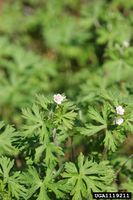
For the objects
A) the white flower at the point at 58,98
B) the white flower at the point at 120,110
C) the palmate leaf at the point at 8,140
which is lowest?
the palmate leaf at the point at 8,140

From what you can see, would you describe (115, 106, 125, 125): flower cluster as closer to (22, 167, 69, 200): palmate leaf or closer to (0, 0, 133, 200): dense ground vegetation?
(0, 0, 133, 200): dense ground vegetation

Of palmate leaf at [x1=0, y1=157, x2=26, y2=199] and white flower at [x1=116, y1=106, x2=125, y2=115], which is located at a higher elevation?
white flower at [x1=116, y1=106, x2=125, y2=115]

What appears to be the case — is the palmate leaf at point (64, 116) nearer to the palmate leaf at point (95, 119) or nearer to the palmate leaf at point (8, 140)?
the palmate leaf at point (95, 119)

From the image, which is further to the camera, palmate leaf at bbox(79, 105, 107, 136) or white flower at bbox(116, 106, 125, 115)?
palmate leaf at bbox(79, 105, 107, 136)

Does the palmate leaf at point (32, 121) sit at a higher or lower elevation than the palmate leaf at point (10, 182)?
higher

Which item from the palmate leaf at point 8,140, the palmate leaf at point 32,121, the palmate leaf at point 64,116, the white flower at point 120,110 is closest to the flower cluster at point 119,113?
the white flower at point 120,110

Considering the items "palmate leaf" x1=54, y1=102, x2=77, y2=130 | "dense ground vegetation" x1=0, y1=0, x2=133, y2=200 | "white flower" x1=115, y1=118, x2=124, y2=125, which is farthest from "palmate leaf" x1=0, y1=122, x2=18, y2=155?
"white flower" x1=115, y1=118, x2=124, y2=125

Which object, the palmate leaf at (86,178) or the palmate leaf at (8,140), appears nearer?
Answer: the palmate leaf at (86,178)

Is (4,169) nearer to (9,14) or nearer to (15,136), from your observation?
(15,136)

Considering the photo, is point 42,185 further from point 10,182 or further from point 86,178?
point 86,178
